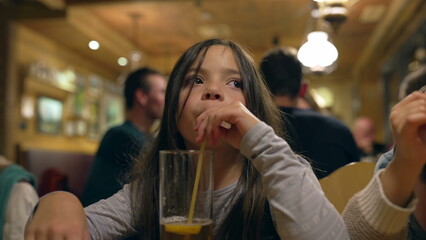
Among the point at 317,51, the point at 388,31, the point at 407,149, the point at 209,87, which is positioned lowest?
the point at 407,149

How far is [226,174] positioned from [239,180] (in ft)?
0.12

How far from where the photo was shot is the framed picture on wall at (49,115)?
225 inches

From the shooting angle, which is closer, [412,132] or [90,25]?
[412,132]

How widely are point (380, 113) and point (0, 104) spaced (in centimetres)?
682

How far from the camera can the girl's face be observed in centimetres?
101

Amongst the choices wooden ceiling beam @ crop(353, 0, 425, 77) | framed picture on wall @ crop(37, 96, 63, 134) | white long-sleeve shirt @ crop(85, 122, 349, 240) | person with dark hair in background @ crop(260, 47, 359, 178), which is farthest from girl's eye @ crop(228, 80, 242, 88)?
framed picture on wall @ crop(37, 96, 63, 134)

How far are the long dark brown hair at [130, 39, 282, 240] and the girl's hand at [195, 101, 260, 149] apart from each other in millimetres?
155

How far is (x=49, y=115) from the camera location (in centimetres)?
593

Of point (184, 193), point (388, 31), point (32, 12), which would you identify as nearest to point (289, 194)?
point (184, 193)

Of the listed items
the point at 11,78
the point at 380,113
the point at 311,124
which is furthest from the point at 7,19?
the point at 380,113

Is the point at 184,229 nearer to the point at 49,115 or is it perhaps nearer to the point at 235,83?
the point at 235,83

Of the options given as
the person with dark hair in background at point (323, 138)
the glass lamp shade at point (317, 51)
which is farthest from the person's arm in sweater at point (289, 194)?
the glass lamp shade at point (317, 51)

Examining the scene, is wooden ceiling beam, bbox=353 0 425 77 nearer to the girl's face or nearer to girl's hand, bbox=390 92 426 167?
the girl's face

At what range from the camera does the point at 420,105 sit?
728mm
